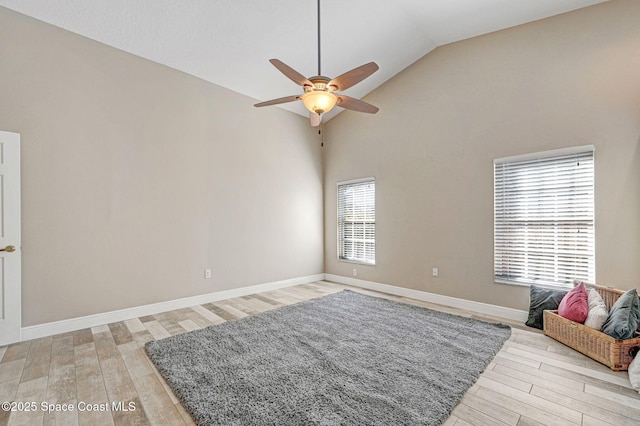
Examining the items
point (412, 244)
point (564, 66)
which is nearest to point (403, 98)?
point (564, 66)

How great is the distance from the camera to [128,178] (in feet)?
12.1

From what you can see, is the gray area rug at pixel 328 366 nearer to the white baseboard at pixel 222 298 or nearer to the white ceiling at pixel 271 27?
the white baseboard at pixel 222 298

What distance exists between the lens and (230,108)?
466cm

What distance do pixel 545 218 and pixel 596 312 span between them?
3.87 feet

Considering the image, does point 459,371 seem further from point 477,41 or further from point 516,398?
point 477,41

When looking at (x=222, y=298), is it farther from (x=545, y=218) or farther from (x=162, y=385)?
(x=545, y=218)

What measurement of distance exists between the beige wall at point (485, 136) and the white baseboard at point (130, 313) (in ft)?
6.48

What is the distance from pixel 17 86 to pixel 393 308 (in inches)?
203

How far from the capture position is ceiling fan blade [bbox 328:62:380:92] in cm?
238

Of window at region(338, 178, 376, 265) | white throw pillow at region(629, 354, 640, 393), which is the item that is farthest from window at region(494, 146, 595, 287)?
window at region(338, 178, 376, 265)

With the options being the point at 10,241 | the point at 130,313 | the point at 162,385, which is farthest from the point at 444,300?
the point at 10,241

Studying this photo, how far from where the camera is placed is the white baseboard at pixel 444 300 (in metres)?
3.61

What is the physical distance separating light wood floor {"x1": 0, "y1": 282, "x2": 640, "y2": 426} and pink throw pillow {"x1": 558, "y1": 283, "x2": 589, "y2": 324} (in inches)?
12.8

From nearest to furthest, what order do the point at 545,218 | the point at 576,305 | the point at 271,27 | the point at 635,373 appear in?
the point at 635,373 < the point at 576,305 < the point at 545,218 < the point at 271,27
